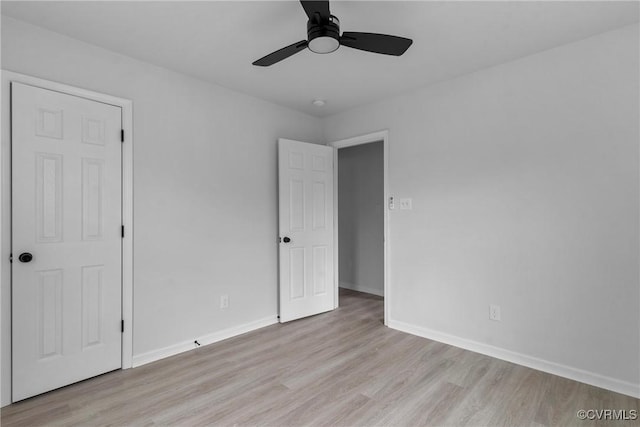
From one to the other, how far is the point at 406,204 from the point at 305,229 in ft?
3.92

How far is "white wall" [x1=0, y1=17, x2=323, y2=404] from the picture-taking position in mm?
2354

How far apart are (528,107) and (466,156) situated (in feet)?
1.95

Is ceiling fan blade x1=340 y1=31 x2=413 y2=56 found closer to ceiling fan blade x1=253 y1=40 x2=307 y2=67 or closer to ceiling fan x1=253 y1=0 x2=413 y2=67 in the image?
ceiling fan x1=253 y1=0 x2=413 y2=67

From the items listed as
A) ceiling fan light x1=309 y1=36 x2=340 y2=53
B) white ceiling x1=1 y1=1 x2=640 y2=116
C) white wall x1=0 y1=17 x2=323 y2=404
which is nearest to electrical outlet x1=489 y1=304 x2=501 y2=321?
white ceiling x1=1 y1=1 x2=640 y2=116

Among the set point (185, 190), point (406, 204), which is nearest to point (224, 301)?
point (185, 190)

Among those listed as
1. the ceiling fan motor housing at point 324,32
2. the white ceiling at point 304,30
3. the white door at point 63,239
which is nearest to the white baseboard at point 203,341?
the white door at point 63,239

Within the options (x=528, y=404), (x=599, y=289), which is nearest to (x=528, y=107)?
(x=599, y=289)

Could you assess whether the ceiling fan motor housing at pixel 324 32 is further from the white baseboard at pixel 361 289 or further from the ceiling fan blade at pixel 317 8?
the white baseboard at pixel 361 289

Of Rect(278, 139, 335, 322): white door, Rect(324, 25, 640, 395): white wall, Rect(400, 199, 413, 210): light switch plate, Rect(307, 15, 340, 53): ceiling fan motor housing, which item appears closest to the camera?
Rect(307, 15, 340, 53): ceiling fan motor housing

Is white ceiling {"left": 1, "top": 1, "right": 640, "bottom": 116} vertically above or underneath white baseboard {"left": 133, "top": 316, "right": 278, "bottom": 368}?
above

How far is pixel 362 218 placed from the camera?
5207 mm

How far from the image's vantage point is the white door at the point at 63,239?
215 cm

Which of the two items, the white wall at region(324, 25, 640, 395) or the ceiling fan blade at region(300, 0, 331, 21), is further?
the white wall at region(324, 25, 640, 395)

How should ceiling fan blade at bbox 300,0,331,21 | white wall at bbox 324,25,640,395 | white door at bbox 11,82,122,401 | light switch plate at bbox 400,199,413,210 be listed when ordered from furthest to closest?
light switch plate at bbox 400,199,413,210 < white wall at bbox 324,25,640,395 < white door at bbox 11,82,122,401 < ceiling fan blade at bbox 300,0,331,21
